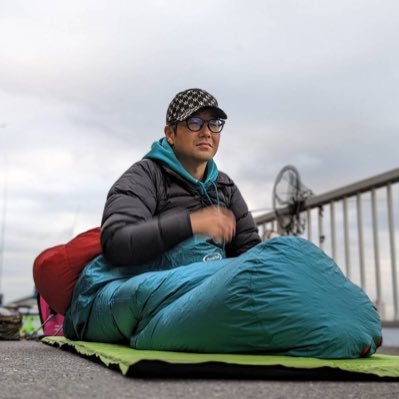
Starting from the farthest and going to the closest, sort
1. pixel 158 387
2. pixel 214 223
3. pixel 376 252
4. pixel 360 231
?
1. pixel 360 231
2. pixel 376 252
3. pixel 214 223
4. pixel 158 387

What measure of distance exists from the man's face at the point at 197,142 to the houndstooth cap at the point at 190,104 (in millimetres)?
20

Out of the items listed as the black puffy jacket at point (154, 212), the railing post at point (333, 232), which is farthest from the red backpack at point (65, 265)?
the railing post at point (333, 232)

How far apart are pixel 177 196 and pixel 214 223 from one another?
1.32 ft

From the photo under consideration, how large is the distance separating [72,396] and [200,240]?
2.90ft

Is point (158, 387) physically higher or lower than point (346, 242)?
lower

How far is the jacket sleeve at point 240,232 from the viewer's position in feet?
6.64

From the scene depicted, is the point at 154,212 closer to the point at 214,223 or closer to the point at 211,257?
the point at 211,257

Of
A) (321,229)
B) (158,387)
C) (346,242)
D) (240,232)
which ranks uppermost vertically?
(321,229)

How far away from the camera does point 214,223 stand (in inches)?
57.1

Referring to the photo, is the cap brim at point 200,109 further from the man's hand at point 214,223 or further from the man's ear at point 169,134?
the man's hand at point 214,223

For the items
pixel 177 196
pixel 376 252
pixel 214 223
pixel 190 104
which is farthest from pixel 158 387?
pixel 376 252

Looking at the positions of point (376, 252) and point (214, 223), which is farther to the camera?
point (376, 252)

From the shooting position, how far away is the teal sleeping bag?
1.21m

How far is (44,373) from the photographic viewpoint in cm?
116
